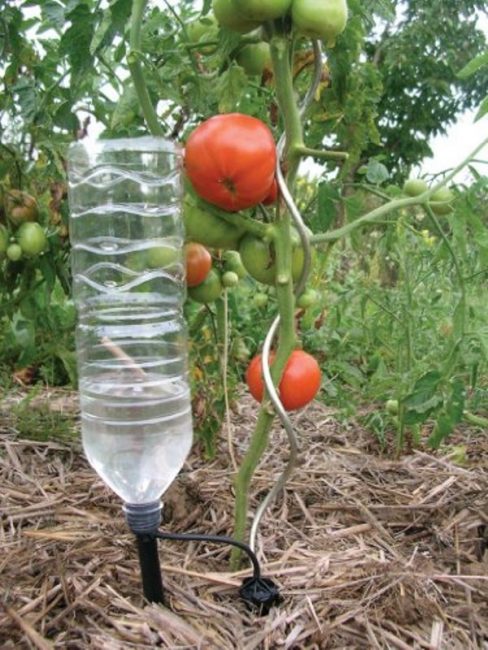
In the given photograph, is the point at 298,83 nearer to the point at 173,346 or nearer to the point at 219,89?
the point at 219,89

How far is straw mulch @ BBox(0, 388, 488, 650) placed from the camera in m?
1.12

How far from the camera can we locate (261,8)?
90 cm

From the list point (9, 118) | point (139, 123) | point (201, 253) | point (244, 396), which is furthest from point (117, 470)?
point (244, 396)

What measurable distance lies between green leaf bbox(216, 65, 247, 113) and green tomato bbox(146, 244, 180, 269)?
242 millimetres

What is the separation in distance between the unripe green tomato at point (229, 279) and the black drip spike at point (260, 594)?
0.56 m

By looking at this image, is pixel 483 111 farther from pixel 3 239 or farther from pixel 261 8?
pixel 3 239

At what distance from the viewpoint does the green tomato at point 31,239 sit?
4.88 feet

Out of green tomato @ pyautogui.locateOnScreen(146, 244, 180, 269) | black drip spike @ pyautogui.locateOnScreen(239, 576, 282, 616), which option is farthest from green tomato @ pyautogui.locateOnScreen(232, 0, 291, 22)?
black drip spike @ pyautogui.locateOnScreen(239, 576, 282, 616)

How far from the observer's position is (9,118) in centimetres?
169

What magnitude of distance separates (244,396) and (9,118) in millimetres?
1193

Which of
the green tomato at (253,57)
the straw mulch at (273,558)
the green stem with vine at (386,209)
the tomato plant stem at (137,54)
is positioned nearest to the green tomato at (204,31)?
the green tomato at (253,57)

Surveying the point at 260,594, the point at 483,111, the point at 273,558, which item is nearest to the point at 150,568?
the point at 260,594

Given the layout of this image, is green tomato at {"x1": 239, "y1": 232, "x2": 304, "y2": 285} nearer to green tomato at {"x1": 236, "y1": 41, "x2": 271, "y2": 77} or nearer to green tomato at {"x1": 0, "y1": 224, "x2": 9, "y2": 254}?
green tomato at {"x1": 236, "y1": 41, "x2": 271, "y2": 77}

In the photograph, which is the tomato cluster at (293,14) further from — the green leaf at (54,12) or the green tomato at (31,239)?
the green tomato at (31,239)
